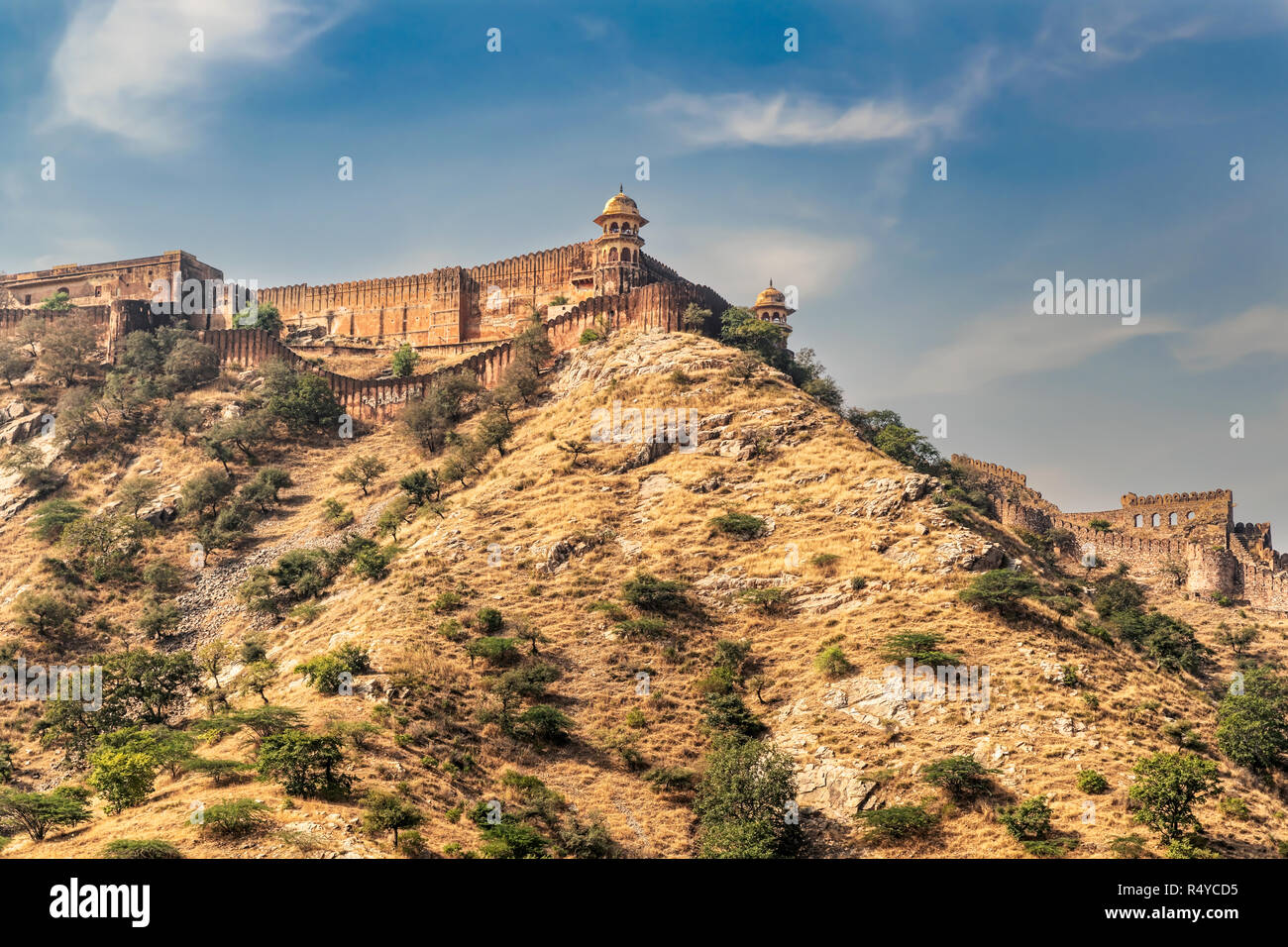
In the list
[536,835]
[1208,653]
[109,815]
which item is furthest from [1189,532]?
[109,815]

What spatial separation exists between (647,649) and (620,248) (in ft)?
99.0

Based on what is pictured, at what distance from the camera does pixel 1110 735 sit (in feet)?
101

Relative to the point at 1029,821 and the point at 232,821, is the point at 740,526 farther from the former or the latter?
the point at 232,821

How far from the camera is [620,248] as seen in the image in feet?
199

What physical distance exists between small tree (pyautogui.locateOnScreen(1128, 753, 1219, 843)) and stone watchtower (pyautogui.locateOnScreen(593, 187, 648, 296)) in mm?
39323

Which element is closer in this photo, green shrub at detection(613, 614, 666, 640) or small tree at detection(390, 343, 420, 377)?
green shrub at detection(613, 614, 666, 640)

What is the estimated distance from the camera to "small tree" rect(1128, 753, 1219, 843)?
1044 inches

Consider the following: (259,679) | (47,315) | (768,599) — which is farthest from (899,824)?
(47,315)

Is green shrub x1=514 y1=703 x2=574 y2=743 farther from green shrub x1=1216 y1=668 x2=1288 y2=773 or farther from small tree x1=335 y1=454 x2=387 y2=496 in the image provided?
small tree x1=335 y1=454 x2=387 y2=496

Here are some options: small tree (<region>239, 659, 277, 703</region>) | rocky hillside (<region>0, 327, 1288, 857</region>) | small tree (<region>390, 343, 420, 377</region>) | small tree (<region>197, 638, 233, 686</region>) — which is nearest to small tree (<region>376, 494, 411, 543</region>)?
rocky hillside (<region>0, 327, 1288, 857</region>)

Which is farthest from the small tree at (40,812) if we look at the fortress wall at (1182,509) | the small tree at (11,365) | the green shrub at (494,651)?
the fortress wall at (1182,509)

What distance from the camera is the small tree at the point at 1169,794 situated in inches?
1044

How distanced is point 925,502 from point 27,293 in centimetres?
6506
